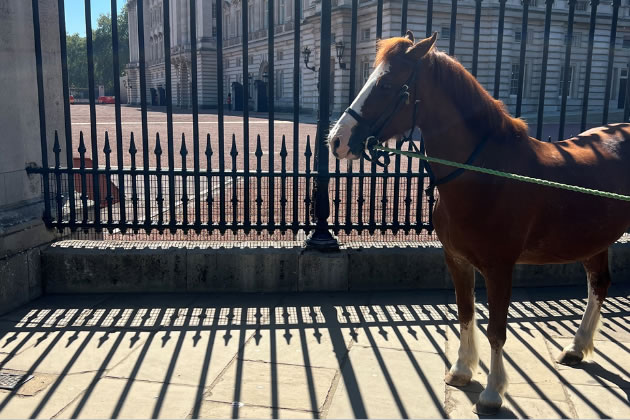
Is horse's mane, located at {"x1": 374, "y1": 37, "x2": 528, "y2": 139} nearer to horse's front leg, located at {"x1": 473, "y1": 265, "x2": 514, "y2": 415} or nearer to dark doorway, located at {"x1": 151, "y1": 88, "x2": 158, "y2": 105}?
horse's front leg, located at {"x1": 473, "y1": 265, "x2": 514, "y2": 415}

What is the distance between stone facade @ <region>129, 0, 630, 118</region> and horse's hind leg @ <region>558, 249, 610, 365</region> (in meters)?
9.93

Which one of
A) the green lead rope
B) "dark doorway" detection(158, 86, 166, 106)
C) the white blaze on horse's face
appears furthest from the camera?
"dark doorway" detection(158, 86, 166, 106)

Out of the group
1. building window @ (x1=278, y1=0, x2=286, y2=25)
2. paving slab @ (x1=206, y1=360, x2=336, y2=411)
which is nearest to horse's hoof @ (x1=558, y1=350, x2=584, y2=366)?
paving slab @ (x1=206, y1=360, x2=336, y2=411)

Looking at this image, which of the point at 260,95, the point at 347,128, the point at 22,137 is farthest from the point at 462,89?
the point at 260,95

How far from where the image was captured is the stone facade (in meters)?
25.9

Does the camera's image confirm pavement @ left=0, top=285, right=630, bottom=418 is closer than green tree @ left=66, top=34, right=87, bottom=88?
Yes

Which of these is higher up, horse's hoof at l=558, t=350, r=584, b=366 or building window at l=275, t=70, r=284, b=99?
building window at l=275, t=70, r=284, b=99

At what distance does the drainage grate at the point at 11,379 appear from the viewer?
366 centimetres

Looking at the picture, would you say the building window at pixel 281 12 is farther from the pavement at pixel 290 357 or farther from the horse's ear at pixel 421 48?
the horse's ear at pixel 421 48

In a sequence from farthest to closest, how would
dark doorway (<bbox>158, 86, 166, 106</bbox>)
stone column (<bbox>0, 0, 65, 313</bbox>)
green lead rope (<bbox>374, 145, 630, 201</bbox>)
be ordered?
dark doorway (<bbox>158, 86, 166, 106</bbox>) < stone column (<bbox>0, 0, 65, 313</bbox>) < green lead rope (<bbox>374, 145, 630, 201</bbox>)

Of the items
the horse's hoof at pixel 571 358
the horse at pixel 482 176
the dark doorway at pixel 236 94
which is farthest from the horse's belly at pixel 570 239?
the dark doorway at pixel 236 94

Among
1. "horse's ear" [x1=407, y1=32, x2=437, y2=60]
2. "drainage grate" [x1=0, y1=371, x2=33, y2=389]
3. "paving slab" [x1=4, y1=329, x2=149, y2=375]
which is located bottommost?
"paving slab" [x1=4, y1=329, x2=149, y2=375]

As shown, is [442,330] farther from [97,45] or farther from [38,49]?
[97,45]

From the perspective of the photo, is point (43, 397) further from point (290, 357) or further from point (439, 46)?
point (439, 46)
